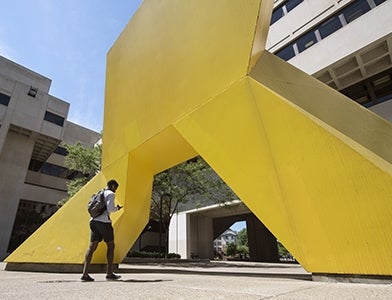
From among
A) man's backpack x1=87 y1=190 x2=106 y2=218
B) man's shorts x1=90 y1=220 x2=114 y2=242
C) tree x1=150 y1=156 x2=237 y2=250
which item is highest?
tree x1=150 y1=156 x2=237 y2=250

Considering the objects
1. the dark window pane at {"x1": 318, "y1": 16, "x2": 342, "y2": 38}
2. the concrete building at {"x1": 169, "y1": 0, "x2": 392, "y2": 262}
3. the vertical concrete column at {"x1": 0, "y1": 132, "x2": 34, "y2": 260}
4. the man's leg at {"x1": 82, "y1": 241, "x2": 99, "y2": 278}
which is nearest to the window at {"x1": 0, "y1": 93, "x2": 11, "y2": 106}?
the vertical concrete column at {"x1": 0, "y1": 132, "x2": 34, "y2": 260}

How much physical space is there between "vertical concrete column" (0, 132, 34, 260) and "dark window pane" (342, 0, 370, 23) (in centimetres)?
2918

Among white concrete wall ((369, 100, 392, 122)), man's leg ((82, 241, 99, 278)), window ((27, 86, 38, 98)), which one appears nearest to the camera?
man's leg ((82, 241, 99, 278))

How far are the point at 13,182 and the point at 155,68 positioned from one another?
81.6ft

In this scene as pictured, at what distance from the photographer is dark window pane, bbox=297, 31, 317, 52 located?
589 inches

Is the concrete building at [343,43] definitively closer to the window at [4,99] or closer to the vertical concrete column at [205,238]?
the vertical concrete column at [205,238]

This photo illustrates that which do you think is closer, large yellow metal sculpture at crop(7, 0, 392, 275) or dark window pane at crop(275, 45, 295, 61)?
large yellow metal sculpture at crop(7, 0, 392, 275)

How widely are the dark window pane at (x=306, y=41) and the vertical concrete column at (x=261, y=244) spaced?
646 inches

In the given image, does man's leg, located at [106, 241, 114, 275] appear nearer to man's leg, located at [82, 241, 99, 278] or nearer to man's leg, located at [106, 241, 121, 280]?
man's leg, located at [106, 241, 121, 280]

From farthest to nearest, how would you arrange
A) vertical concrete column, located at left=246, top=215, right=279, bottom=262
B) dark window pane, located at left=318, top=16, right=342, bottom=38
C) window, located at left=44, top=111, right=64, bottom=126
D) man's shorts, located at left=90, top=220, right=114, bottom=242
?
window, located at left=44, top=111, right=64, bottom=126 → vertical concrete column, located at left=246, top=215, right=279, bottom=262 → dark window pane, located at left=318, top=16, right=342, bottom=38 → man's shorts, located at left=90, top=220, right=114, bottom=242

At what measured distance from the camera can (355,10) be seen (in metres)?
13.0

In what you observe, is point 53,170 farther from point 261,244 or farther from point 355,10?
point 355,10

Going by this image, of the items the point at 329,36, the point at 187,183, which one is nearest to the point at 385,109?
the point at 329,36

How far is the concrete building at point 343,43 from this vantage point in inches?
480
